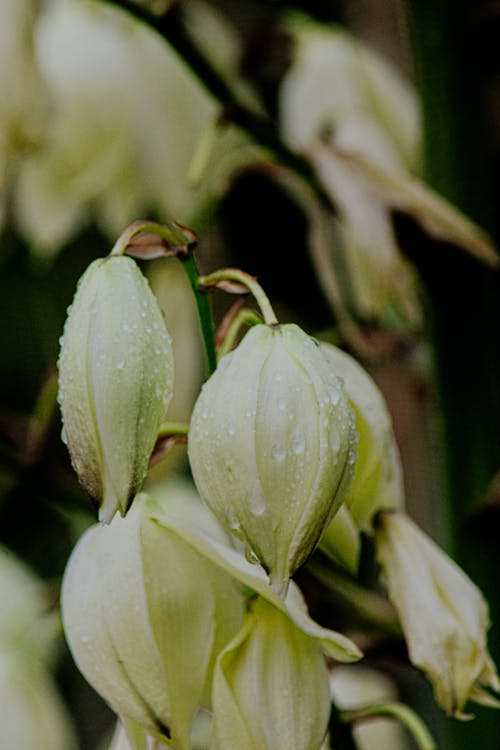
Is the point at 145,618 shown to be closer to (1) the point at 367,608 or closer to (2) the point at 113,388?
(2) the point at 113,388

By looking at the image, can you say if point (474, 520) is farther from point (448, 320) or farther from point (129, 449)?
A: point (129, 449)

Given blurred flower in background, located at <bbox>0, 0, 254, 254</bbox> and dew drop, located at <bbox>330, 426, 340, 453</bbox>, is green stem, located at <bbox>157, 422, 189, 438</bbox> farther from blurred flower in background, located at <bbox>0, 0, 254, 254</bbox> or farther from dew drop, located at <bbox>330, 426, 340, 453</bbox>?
blurred flower in background, located at <bbox>0, 0, 254, 254</bbox>

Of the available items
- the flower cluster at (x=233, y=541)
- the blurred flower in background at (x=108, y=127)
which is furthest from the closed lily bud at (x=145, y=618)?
the blurred flower in background at (x=108, y=127)

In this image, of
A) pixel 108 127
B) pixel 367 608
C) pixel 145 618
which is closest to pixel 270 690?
pixel 145 618

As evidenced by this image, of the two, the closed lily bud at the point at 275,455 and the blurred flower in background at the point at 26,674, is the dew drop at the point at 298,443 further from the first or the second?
the blurred flower in background at the point at 26,674

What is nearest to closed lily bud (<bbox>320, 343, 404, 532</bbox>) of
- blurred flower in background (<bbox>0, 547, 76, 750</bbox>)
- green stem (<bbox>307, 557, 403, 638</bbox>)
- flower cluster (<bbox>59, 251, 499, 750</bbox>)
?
flower cluster (<bbox>59, 251, 499, 750</bbox>)
